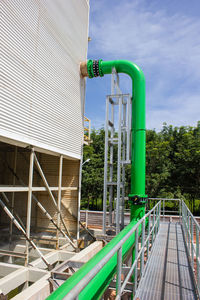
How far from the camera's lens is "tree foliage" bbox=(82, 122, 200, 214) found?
20.9 m

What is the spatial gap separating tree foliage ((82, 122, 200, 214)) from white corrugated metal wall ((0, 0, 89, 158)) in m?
11.4

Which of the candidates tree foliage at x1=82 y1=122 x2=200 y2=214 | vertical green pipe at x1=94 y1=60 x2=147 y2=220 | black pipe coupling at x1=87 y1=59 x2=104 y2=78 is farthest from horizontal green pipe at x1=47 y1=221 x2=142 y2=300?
tree foliage at x1=82 y1=122 x2=200 y2=214

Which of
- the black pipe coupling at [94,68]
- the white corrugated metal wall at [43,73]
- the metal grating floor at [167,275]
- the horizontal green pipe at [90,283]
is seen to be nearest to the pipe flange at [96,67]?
the black pipe coupling at [94,68]

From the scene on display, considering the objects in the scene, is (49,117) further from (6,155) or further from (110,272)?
(110,272)

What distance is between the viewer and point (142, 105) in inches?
393

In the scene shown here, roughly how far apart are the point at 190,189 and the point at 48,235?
16.5 meters

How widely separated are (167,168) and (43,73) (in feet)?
55.1

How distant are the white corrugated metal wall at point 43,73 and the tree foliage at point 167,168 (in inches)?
448

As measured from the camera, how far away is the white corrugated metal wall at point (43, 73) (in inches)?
260

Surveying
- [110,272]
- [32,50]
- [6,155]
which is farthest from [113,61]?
[110,272]

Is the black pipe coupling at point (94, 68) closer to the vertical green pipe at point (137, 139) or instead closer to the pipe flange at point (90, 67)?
the pipe flange at point (90, 67)

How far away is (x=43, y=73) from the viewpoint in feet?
27.3

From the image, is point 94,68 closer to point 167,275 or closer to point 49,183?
point 49,183

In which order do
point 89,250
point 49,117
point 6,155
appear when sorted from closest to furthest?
point 49,117
point 89,250
point 6,155
